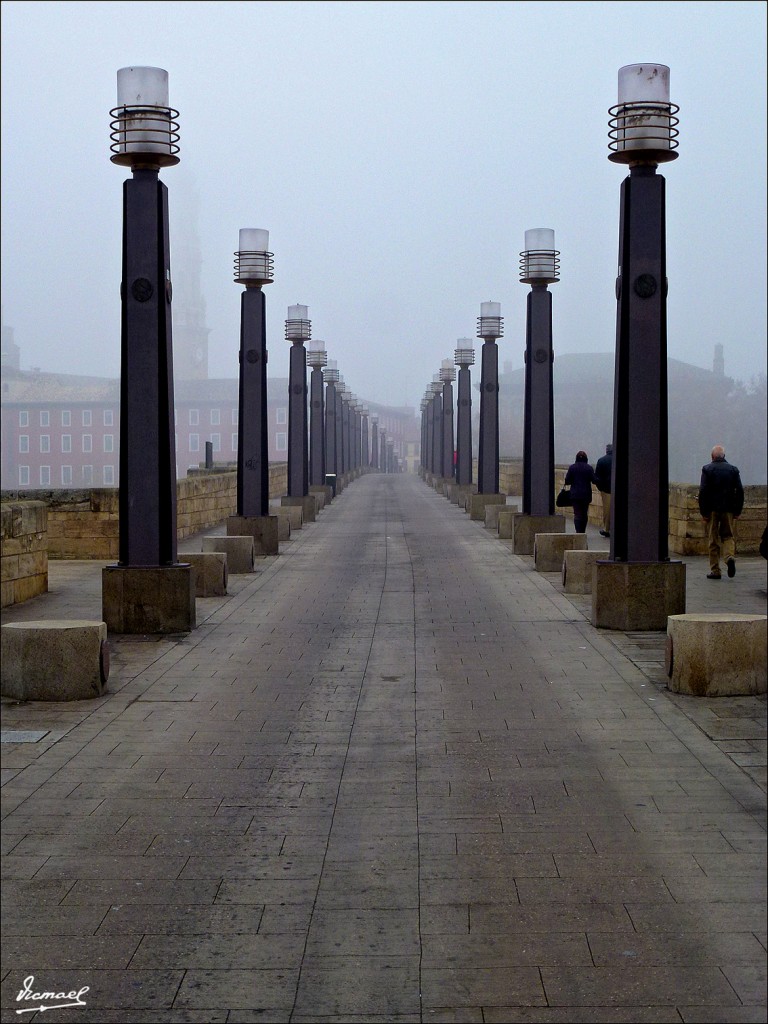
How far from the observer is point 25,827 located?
6090 millimetres

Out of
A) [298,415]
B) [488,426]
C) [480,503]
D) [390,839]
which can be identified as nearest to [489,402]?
[488,426]

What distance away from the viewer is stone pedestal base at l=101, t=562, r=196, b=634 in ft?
39.0

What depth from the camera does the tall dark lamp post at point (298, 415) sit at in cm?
A: 2962

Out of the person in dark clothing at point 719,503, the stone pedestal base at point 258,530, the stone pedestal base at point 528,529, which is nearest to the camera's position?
the person in dark clothing at point 719,503

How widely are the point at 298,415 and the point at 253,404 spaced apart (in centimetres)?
1017

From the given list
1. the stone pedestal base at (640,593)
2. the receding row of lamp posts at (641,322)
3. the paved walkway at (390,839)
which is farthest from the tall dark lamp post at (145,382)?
the receding row of lamp posts at (641,322)

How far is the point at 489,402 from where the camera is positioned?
29906 millimetres

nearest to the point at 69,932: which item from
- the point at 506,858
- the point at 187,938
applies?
the point at 187,938

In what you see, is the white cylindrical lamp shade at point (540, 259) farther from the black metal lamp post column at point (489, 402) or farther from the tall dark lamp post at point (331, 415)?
the tall dark lamp post at point (331, 415)

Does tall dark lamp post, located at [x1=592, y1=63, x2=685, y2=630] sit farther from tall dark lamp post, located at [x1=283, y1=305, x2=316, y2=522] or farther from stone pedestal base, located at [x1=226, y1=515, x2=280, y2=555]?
tall dark lamp post, located at [x1=283, y1=305, x2=316, y2=522]

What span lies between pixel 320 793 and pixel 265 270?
48.6ft

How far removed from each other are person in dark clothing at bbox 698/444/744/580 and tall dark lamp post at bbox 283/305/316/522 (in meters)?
14.6

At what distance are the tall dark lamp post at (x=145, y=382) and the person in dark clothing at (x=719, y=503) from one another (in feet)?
22.4

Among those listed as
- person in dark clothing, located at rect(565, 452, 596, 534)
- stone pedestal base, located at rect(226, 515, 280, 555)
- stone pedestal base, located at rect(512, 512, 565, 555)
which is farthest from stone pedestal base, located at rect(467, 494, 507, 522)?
stone pedestal base, located at rect(226, 515, 280, 555)
